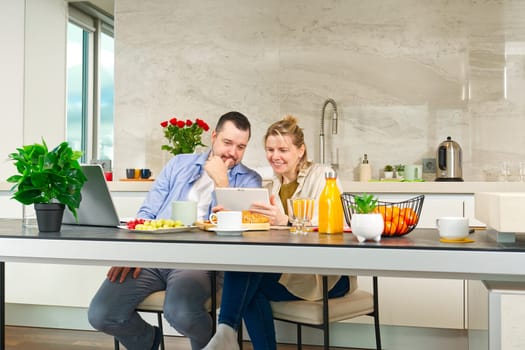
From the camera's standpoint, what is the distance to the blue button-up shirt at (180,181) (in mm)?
2779

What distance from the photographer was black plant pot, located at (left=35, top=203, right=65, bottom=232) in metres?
1.93

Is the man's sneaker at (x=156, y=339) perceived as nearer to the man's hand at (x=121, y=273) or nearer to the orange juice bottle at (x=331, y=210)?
the man's hand at (x=121, y=273)

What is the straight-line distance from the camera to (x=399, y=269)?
4.97 ft

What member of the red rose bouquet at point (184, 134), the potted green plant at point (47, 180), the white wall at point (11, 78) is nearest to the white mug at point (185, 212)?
the potted green plant at point (47, 180)

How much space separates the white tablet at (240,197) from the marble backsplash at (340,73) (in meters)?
2.04

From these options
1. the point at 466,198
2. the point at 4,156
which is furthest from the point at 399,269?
the point at 4,156

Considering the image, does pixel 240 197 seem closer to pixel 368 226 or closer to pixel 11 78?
pixel 368 226

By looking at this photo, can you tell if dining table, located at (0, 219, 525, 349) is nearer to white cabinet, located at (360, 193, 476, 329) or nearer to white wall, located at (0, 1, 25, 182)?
white cabinet, located at (360, 193, 476, 329)

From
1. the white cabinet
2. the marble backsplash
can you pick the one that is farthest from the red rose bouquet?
the white cabinet

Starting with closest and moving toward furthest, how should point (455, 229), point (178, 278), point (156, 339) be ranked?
point (455, 229) → point (178, 278) → point (156, 339)

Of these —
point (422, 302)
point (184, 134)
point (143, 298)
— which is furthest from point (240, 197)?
point (184, 134)

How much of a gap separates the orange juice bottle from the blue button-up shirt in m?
0.89

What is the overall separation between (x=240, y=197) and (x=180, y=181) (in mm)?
698

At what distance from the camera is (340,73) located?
415cm
